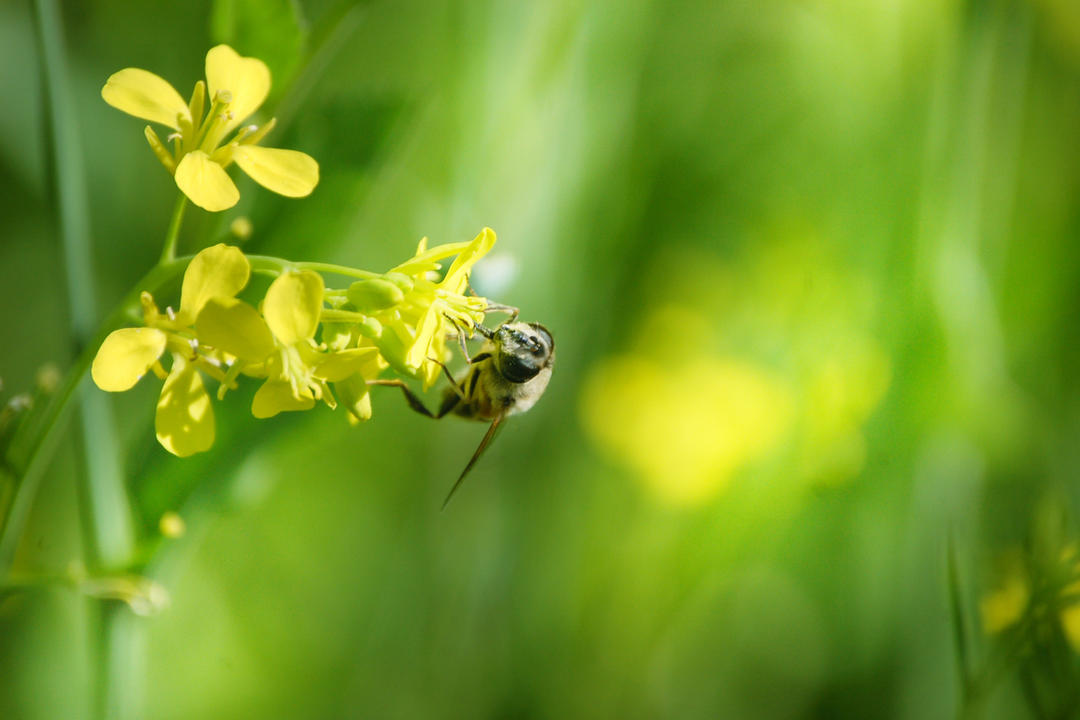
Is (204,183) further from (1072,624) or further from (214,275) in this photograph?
(1072,624)

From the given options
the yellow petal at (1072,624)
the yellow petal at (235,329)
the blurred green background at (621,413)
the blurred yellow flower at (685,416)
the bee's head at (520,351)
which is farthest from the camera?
the blurred yellow flower at (685,416)

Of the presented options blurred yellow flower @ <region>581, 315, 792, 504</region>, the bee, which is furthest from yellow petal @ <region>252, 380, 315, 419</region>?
blurred yellow flower @ <region>581, 315, 792, 504</region>

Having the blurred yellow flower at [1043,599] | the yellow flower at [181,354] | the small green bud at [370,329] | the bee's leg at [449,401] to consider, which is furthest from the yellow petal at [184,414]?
the blurred yellow flower at [1043,599]

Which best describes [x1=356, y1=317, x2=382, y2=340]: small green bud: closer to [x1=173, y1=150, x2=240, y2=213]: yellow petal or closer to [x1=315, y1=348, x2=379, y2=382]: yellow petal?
[x1=315, y1=348, x2=379, y2=382]: yellow petal

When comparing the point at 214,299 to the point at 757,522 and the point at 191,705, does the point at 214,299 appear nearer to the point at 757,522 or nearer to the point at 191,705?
the point at 191,705

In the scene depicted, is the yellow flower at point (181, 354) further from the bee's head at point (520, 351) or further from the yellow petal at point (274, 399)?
the bee's head at point (520, 351)

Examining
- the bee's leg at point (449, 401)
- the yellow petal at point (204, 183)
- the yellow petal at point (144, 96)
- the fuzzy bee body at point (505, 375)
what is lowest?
the bee's leg at point (449, 401)

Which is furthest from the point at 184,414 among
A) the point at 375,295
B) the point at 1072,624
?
the point at 1072,624

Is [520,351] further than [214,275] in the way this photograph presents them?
Yes
